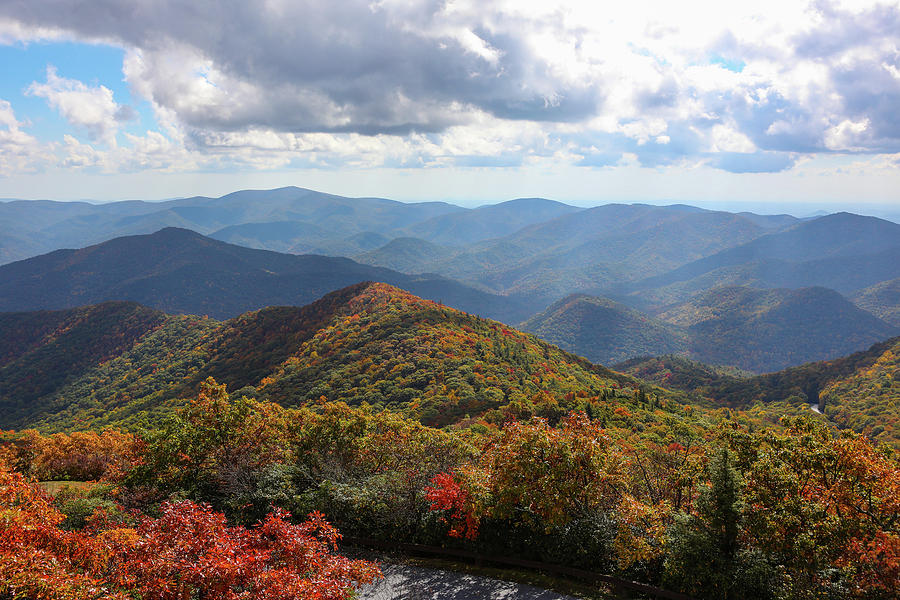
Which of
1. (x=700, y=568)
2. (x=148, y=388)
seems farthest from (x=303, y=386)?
(x=700, y=568)

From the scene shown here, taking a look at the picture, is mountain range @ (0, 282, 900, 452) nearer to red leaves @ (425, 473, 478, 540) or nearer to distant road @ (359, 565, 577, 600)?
red leaves @ (425, 473, 478, 540)

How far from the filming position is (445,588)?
21234mm

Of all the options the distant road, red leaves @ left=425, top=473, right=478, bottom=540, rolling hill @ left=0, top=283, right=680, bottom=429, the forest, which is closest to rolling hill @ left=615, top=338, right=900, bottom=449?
rolling hill @ left=0, top=283, right=680, bottom=429

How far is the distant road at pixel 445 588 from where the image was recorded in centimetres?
2045

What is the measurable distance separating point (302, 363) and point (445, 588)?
291 ft

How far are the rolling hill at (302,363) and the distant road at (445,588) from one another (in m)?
36.5

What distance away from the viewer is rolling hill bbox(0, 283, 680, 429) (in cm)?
8025

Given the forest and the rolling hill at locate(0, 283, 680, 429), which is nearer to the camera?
the forest

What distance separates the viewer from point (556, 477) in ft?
67.9

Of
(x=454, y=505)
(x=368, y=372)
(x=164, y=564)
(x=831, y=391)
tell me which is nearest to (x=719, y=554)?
(x=454, y=505)

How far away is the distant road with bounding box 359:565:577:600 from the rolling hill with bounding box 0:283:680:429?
36504 mm

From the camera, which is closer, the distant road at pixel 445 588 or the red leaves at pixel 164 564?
the red leaves at pixel 164 564

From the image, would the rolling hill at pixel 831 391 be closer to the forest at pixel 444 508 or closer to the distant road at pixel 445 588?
the forest at pixel 444 508

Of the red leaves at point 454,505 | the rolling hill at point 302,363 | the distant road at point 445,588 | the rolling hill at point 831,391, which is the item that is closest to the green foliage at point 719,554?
the distant road at point 445,588
